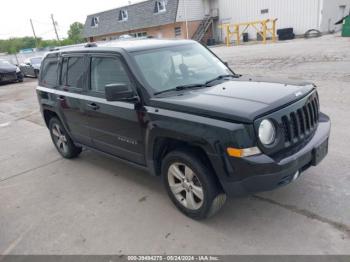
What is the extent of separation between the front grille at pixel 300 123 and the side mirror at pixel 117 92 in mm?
1613

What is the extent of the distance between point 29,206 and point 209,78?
9.43 ft

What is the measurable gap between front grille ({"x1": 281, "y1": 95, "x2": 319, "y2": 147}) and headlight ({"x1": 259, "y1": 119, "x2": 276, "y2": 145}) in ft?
0.39

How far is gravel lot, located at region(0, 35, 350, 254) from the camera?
2928 mm

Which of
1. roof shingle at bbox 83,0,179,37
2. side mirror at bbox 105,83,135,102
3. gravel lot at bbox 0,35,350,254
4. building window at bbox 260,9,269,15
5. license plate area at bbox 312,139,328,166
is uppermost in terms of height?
roof shingle at bbox 83,0,179,37

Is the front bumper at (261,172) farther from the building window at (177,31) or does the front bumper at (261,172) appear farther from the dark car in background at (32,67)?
the building window at (177,31)

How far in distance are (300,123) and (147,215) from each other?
192 cm

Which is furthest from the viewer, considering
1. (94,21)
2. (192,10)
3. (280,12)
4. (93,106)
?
(94,21)

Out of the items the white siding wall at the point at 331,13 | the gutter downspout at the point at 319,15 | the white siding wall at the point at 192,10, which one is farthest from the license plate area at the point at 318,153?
the white siding wall at the point at 192,10

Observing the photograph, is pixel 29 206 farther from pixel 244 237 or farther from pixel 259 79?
pixel 259 79

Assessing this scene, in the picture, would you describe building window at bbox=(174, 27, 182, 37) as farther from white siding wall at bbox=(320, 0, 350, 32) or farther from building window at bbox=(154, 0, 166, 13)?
white siding wall at bbox=(320, 0, 350, 32)

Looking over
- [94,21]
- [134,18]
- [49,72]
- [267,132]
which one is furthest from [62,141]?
[94,21]

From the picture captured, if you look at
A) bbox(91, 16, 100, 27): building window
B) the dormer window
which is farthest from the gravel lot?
bbox(91, 16, 100, 27): building window

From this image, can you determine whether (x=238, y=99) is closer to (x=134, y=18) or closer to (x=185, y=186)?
(x=185, y=186)

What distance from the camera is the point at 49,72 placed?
209 inches
